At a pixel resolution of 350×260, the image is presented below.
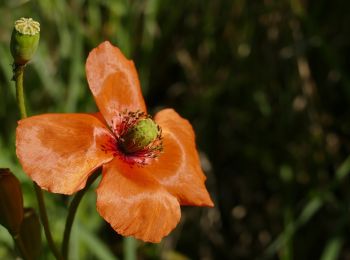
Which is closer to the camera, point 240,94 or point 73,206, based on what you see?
point 73,206

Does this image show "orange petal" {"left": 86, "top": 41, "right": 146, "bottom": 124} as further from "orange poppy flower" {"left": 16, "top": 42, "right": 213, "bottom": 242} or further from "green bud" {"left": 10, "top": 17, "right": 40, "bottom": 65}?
"green bud" {"left": 10, "top": 17, "right": 40, "bottom": 65}

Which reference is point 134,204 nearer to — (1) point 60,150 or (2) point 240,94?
(1) point 60,150

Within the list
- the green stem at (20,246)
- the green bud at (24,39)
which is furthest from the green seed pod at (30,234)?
the green bud at (24,39)

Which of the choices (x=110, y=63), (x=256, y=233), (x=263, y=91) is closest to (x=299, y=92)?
(x=263, y=91)

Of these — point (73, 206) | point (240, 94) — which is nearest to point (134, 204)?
point (73, 206)

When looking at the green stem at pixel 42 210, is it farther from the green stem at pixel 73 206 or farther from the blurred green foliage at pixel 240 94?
the blurred green foliage at pixel 240 94

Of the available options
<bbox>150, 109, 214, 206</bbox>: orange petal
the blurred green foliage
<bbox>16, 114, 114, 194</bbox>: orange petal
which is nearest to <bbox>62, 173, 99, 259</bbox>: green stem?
<bbox>16, 114, 114, 194</bbox>: orange petal

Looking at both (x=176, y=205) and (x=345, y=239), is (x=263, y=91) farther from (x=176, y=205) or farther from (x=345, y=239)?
(x=176, y=205)
